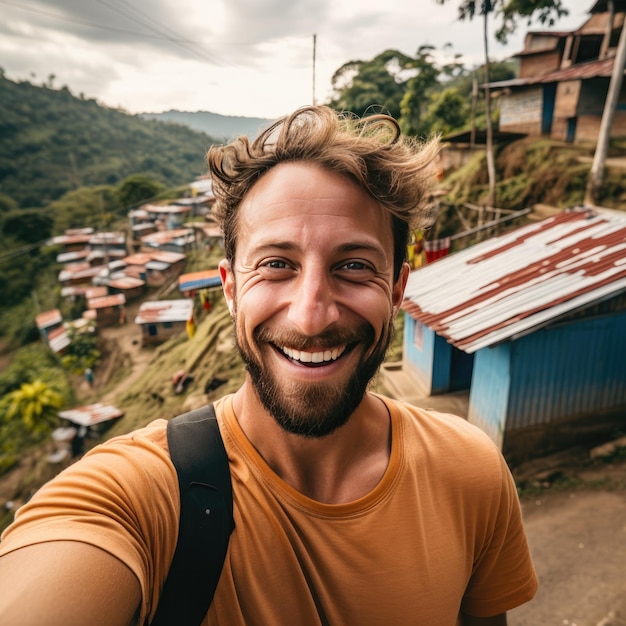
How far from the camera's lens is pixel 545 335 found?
7273 mm

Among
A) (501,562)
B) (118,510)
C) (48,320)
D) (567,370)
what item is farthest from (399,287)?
(48,320)

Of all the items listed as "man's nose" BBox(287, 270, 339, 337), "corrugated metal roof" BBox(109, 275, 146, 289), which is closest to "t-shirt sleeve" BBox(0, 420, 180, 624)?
"man's nose" BBox(287, 270, 339, 337)

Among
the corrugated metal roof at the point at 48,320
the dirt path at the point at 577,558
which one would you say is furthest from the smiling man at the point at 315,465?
the corrugated metal roof at the point at 48,320

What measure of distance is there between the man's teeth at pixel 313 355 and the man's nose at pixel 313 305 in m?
0.11

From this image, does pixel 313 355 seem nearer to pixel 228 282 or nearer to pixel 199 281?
pixel 228 282

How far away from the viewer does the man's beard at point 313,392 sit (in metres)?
1.70

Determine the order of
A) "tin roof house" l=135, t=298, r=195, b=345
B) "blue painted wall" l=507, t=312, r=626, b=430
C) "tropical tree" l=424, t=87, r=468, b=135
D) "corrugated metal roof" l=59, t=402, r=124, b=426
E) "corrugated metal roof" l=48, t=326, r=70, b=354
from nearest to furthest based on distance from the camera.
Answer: "blue painted wall" l=507, t=312, r=626, b=430
"corrugated metal roof" l=59, t=402, r=124, b=426
"tropical tree" l=424, t=87, r=468, b=135
"tin roof house" l=135, t=298, r=195, b=345
"corrugated metal roof" l=48, t=326, r=70, b=354

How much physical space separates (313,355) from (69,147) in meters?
86.6

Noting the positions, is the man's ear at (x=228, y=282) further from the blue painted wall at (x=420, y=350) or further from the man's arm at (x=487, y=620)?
the blue painted wall at (x=420, y=350)

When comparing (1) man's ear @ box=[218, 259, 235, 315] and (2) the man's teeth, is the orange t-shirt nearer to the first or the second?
(2) the man's teeth

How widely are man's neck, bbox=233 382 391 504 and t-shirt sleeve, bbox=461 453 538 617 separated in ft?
1.67

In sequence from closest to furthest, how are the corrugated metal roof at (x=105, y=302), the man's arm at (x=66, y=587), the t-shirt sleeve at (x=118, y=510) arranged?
the man's arm at (x=66, y=587) < the t-shirt sleeve at (x=118, y=510) < the corrugated metal roof at (x=105, y=302)

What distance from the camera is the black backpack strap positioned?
4.16ft

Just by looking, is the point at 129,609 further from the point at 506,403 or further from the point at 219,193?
the point at 506,403
